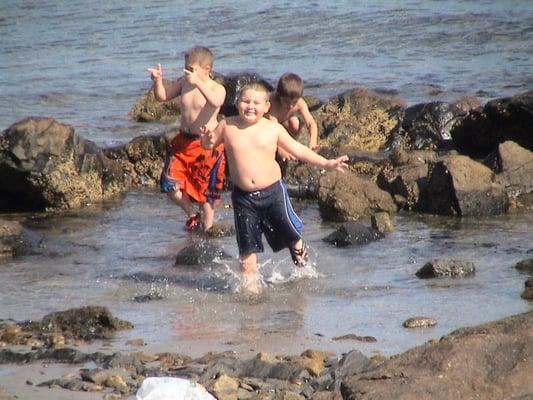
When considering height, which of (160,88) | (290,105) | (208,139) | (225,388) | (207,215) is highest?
(160,88)

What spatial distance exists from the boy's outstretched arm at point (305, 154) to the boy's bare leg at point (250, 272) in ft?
2.42

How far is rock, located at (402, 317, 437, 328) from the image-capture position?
21.6 feet

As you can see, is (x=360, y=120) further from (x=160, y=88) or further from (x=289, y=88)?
(x=160, y=88)

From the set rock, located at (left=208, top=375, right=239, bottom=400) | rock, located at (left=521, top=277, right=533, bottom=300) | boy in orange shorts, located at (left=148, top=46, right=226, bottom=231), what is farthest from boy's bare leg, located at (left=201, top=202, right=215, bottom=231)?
rock, located at (left=208, top=375, right=239, bottom=400)

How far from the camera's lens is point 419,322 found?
21.7 ft

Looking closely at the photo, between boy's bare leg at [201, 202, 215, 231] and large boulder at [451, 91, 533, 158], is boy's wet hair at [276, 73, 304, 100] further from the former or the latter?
large boulder at [451, 91, 533, 158]

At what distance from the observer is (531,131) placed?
11.5m

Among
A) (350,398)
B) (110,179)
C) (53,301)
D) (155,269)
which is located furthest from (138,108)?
(350,398)

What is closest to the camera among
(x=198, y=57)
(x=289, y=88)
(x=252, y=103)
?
(x=252, y=103)

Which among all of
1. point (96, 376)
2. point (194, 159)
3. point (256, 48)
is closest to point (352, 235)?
point (194, 159)

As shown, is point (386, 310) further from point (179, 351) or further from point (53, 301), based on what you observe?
point (53, 301)

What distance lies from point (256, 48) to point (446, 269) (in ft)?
43.8

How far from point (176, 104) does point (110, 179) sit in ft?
12.9

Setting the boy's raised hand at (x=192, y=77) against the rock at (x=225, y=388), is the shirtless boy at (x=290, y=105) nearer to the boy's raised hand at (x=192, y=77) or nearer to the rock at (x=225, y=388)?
the boy's raised hand at (x=192, y=77)
